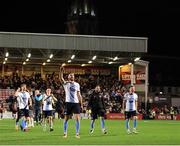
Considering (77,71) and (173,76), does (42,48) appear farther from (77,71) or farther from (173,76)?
(173,76)

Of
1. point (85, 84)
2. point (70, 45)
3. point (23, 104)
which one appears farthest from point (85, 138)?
point (85, 84)

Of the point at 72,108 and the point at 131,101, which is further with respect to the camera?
the point at 131,101

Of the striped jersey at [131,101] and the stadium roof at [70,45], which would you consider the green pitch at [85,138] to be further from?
the stadium roof at [70,45]

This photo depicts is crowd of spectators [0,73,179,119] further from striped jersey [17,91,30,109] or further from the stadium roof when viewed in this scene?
striped jersey [17,91,30,109]

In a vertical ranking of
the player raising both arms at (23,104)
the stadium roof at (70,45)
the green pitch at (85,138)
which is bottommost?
the green pitch at (85,138)

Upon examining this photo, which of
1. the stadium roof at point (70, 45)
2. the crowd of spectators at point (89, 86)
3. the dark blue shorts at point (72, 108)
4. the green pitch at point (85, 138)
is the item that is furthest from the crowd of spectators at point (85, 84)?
the dark blue shorts at point (72, 108)

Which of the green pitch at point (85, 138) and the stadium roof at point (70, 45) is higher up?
the stadium roof at point (70, 45)

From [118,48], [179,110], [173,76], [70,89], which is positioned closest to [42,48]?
[118,48]

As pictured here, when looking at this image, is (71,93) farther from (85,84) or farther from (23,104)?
(85,84)

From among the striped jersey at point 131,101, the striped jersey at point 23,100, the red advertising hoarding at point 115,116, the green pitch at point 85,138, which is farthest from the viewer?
the red advertising hoarding at point 115,116

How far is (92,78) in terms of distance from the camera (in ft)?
208

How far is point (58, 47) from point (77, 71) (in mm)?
15162

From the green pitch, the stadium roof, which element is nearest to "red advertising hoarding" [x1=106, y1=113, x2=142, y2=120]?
the stadium roof

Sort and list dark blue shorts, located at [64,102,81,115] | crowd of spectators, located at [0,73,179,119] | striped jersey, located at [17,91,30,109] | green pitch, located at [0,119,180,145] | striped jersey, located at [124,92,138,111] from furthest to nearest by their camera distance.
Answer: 1. crowd of spectators, located at [0,73,179,119]
2. striped jersey, located at [17,91,30,109]
3. striped jersey, located at [124,92,138,111]
4. dark blue shorts, located at [64,102,81,115]
5. green pitch, located at [0,119,180,145]
